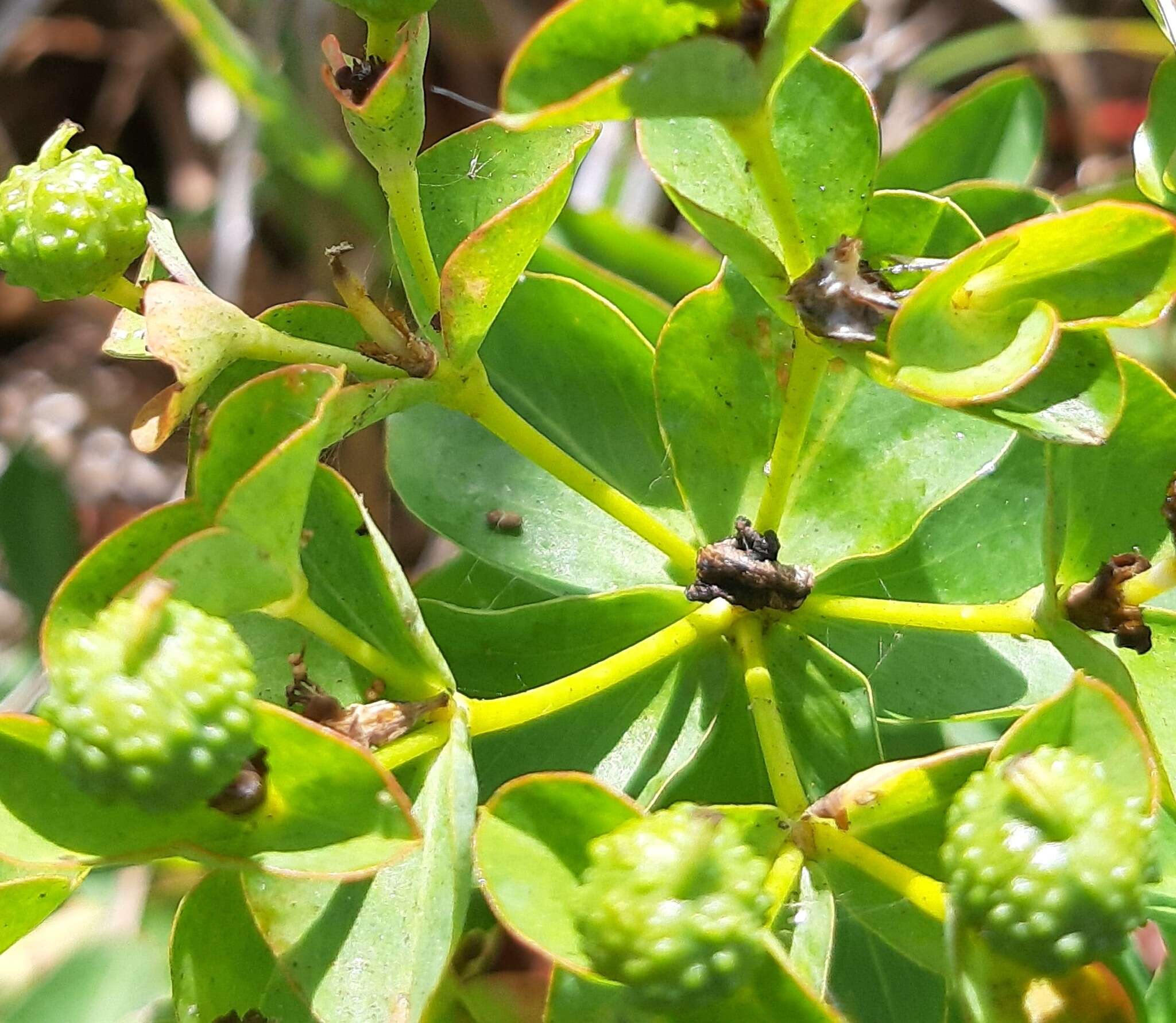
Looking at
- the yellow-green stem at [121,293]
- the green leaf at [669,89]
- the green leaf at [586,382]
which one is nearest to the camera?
the green leaf at [669,89]

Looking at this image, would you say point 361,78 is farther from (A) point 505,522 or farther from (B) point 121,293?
(A) point 505,522

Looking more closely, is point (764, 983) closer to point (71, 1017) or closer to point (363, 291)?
point (363, 291)

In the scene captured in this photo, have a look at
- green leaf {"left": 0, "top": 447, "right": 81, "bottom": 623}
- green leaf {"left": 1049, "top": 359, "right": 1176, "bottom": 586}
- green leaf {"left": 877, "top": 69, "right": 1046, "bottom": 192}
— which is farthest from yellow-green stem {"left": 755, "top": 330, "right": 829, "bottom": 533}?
green leaf {"left": 0, "top": 447, "right": 81, "bottom": 623}

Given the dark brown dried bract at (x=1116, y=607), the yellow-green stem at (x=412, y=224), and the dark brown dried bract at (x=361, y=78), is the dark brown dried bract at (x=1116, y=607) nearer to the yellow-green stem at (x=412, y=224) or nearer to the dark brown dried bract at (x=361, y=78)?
the yellow-green stem at (x=412, y=224)

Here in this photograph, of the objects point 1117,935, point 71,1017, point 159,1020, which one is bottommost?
point 71,1017

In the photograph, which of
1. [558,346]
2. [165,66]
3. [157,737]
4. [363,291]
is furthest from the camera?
[165,66]

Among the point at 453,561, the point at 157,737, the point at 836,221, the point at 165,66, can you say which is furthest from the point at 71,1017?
the point at 165,66

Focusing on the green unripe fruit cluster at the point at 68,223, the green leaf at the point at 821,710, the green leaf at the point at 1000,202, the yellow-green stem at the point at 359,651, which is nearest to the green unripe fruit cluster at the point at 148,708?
the yellow-green stem at the point at 359,651
